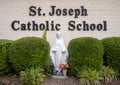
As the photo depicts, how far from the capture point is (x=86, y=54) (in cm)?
1273

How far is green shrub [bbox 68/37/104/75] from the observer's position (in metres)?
12.7

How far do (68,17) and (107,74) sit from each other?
314cm

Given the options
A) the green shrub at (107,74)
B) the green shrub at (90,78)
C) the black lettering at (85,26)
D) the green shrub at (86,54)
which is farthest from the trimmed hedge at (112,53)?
the black lettering at (85,26)

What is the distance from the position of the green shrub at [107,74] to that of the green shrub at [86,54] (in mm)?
196

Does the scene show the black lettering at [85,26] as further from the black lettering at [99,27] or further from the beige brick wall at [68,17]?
the black lettering at [99,27]

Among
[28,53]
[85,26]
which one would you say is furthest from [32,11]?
[28,53]

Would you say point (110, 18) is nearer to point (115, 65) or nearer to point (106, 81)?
point (115, 65)


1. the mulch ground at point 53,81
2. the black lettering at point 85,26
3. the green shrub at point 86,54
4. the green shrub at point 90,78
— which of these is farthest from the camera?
the black lettering at point 85,26

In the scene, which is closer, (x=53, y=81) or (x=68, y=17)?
(x=53, y=81)

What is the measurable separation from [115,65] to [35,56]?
2898 mm

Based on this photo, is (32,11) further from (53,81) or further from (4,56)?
(53,81)

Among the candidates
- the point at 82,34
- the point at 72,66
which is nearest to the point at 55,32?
the point at 82,34

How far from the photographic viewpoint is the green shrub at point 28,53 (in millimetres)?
12484

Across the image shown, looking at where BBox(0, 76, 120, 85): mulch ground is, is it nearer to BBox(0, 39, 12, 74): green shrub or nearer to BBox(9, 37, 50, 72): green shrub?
BBox(0, 39, 12, 74): green shrub
